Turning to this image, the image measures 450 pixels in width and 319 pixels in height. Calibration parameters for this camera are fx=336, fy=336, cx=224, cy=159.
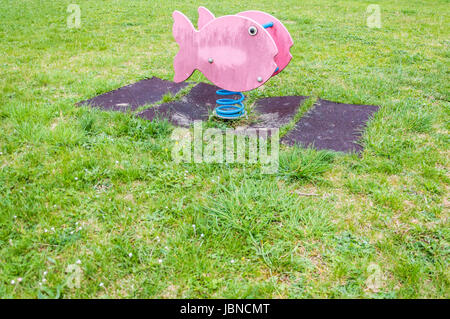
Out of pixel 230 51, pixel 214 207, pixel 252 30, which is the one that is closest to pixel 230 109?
pixel 230 51

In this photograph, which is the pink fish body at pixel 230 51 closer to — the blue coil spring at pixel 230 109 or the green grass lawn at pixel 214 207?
the blue coil spring at pixel 230 109

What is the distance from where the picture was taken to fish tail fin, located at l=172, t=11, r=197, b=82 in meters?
3.40

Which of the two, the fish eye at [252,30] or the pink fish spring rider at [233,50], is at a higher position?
the fish eye at [252,30]

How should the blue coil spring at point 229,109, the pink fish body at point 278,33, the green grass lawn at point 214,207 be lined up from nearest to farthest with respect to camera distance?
1. the green grass lawn at point 214,207
2. the pink fish body at point 278,33
3. the blue coil spring at point 229,109

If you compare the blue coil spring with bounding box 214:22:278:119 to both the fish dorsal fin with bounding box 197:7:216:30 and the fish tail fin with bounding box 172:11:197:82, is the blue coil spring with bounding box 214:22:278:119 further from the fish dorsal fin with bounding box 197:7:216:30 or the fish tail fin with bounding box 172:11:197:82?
the fish dorsal fin with bounding box 197:7:216:30

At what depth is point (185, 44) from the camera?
3.49 metres

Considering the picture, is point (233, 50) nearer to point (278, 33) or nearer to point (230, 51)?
point (230, 51)

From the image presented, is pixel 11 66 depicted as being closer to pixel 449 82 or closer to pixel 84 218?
pixel 84 218

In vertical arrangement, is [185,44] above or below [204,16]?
below

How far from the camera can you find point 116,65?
546cm

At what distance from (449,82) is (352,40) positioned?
2791 mm

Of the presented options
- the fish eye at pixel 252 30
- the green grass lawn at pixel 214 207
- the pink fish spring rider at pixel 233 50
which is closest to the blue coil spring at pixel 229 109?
the pink fish spring rider at pixel 233 50

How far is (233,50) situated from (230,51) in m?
0.03

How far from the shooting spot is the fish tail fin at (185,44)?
3.40 meters
